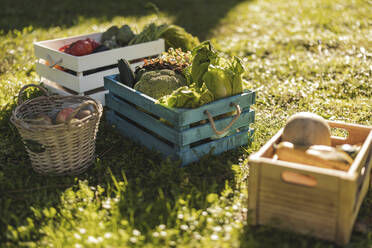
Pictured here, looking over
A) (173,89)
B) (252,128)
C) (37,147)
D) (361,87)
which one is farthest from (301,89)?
(37,147)

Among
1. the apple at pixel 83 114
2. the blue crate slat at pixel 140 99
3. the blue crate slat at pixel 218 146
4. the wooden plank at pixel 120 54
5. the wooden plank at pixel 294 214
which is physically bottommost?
the wooden plank at pixel 294 214

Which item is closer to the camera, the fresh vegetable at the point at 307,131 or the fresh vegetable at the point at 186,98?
the fresh vegetable at the point at 307,131

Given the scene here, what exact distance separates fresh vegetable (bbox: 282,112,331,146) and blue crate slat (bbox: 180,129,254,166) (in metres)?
0.74

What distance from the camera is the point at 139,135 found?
3.63 m

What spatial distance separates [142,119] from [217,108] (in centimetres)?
67

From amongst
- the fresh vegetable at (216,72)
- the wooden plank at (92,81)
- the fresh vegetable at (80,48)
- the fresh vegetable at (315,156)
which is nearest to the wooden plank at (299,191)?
the fresh vegetable at (315,156)

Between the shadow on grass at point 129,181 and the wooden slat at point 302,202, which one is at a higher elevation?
the wooden slat at point 302,202

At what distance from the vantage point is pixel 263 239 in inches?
98.4

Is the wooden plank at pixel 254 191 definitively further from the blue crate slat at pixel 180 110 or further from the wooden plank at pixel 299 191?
the blue crate slat at pixel 180 110

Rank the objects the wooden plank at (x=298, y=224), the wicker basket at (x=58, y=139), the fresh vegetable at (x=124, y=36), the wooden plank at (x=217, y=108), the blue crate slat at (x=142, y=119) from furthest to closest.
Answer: the fresh vegetable at (x=124, y=36)
the blue crate slat at (x=142, y=119)
the wooden plank at (x=217, y=108)
the wicker basket at (x=58, y=139)
the wooden plank at (x=298, y=224)

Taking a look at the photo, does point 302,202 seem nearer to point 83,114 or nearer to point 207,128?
point 207,128

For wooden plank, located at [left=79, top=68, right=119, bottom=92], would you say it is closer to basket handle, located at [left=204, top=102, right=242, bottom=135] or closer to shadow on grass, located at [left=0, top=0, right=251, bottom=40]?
basket handle, located at [left=204, top=102, right=242, bottom=135]

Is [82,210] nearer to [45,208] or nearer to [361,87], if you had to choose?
[45,208]

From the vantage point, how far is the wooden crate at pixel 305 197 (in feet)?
7.64
